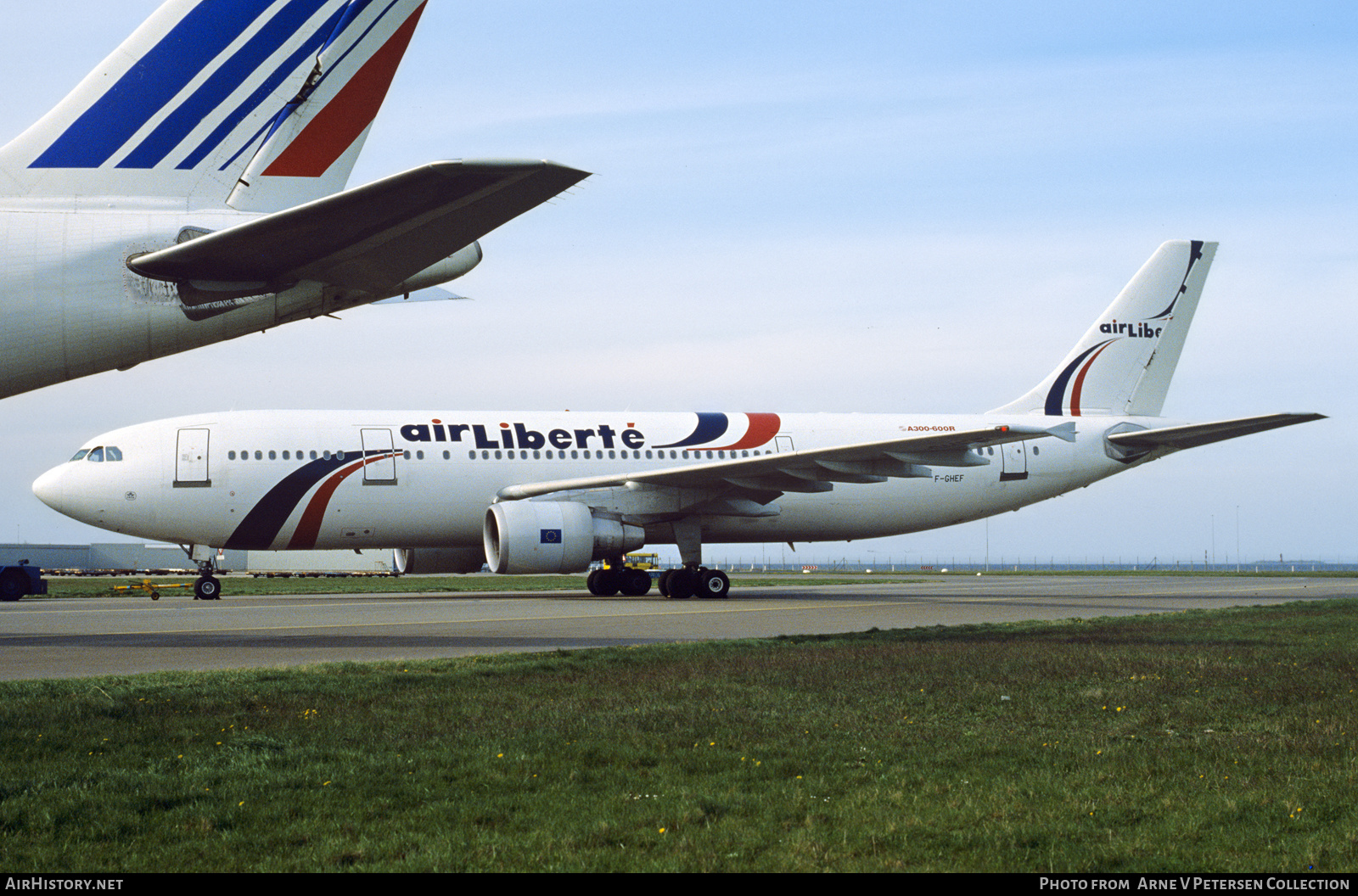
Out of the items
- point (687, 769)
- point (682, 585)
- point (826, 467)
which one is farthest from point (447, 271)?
point (682, 585)

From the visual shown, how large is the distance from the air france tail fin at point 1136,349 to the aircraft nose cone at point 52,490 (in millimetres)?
20610

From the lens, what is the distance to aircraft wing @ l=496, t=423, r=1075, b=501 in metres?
18.9

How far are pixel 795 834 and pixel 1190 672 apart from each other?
6016 millimetres

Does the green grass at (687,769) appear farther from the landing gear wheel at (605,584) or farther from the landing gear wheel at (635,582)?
the landing gear wheel at (605,584)

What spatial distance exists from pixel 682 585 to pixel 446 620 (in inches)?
298

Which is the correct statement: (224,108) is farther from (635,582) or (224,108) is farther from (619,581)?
(619,581)

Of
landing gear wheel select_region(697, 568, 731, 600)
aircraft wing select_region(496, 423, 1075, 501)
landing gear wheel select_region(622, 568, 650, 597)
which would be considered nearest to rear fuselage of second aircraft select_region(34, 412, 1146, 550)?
aircraft wing select_region(496, 423, 1075, 501)

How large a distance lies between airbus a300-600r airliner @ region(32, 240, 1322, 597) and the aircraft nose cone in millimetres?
29

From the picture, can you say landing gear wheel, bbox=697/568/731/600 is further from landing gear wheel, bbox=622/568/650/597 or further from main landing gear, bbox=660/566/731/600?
landing gear wheel, bbox=622/568/650/597

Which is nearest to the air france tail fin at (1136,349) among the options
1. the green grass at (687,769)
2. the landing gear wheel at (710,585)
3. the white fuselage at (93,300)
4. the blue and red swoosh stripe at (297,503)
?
the landing gear wheel at (710,585)

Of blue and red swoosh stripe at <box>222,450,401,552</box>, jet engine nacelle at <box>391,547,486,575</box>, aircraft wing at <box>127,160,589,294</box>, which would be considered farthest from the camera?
jet engine nacelle at <box>391,547,486,575</box>

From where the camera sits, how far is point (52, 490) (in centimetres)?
2127

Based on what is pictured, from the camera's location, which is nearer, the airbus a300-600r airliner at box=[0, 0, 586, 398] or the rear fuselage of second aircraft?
the airbus a300-600r airliner at box=[0, 0, 586, 398]

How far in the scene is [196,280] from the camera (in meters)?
8.85
